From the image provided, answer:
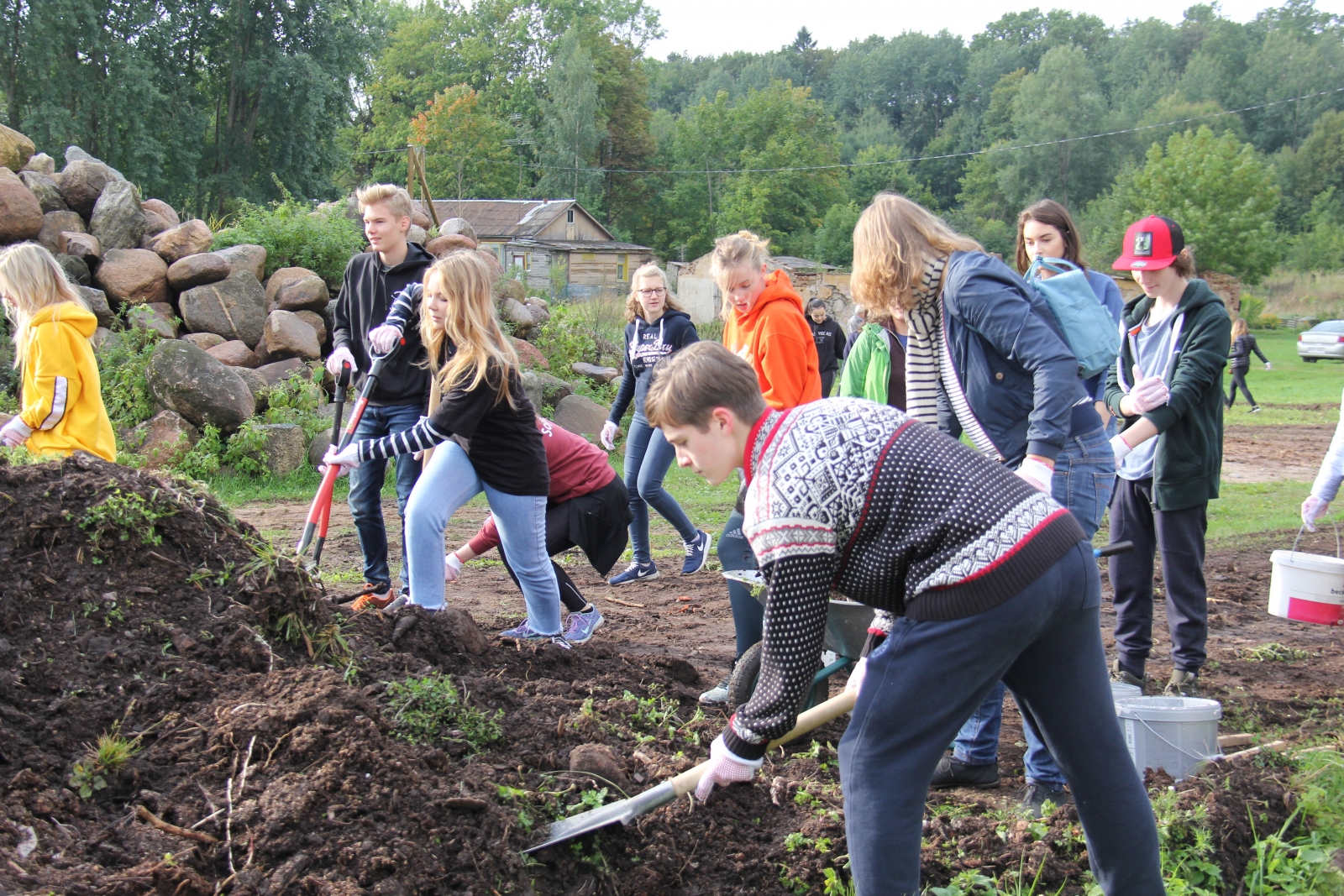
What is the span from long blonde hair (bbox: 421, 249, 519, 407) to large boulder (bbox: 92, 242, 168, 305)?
824 cm

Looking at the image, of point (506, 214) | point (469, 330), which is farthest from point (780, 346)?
point (506, 214)

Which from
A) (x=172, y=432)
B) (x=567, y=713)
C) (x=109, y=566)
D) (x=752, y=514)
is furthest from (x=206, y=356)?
(x=752, y=514)

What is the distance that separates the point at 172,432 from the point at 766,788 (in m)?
8.11

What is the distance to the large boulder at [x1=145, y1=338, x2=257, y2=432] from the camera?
32.1ft

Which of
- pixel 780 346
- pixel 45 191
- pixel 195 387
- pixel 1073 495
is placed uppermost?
pixel 45 191

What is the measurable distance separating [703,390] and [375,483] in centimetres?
346

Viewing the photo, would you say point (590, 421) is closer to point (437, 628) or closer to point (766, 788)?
A: point (437, 628)

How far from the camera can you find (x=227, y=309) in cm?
1140

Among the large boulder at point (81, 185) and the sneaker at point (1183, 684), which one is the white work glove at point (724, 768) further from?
the large boulder at point (81, 185)

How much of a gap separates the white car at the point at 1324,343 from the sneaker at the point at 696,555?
88.6ft

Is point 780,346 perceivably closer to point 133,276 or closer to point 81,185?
point 133,276

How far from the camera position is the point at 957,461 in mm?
2174

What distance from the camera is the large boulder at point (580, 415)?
12.1 m

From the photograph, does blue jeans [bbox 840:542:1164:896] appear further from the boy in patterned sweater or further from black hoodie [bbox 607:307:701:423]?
black hoodie [bbox 607:307:701:423]
